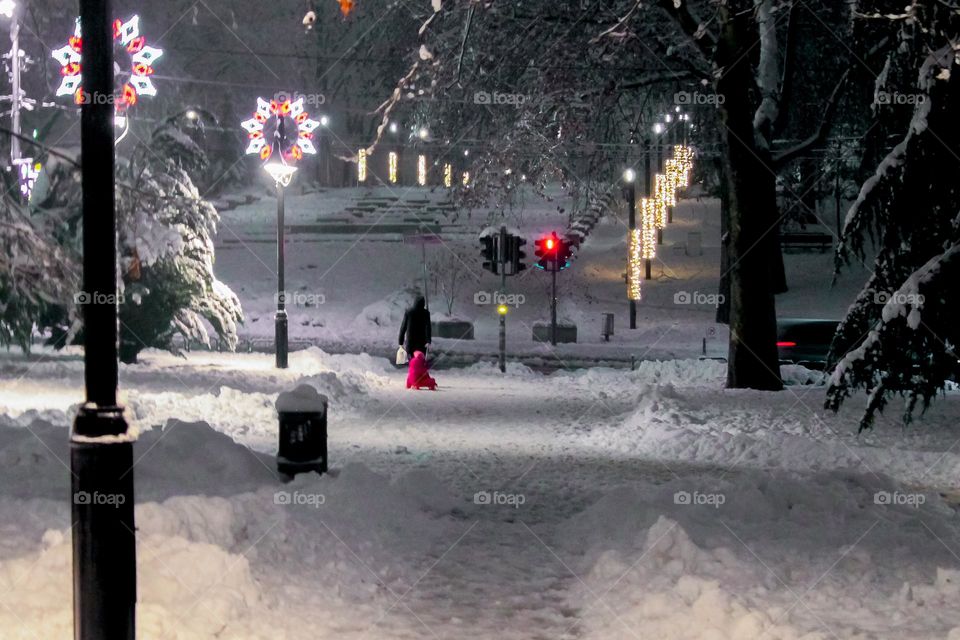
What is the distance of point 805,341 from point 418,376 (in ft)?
32.5

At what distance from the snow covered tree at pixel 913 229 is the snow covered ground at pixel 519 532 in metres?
1.26

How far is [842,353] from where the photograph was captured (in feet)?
47.8

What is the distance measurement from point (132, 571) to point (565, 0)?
17.3 m

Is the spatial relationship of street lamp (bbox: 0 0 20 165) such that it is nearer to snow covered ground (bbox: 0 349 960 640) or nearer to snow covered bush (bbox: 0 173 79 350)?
snow covered bush (bbox: 0 173 79 350)

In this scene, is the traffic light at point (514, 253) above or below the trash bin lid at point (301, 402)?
above

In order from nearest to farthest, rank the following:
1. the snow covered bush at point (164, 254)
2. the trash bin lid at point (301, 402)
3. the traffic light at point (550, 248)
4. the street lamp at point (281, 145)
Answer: the trash bin lid at point (301, 402) < the snow covered bush at point (164, 254) < the street lamp at point (281, 145) < the traffic light at point (550, 248)

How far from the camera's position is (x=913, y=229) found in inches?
525

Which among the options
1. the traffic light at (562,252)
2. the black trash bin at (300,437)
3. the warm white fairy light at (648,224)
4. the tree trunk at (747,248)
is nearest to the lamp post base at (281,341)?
the tree trunk at (747,248)

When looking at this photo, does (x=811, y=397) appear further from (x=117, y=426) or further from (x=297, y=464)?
(x=117, y=426)

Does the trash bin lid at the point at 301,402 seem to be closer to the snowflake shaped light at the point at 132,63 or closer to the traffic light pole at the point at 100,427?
the traffic light pole at the point at 100,427

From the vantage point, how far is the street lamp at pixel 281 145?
23719mm

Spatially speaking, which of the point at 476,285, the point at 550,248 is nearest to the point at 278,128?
the point at 550,248

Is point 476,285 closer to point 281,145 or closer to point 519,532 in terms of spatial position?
point 281,145

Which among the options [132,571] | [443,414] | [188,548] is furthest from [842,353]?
[132,571]
